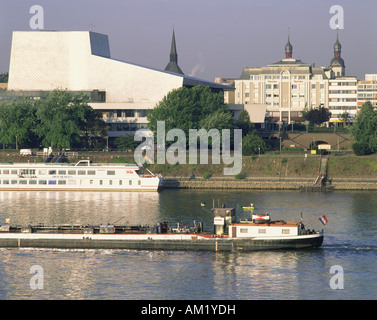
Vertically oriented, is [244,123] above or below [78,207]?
above

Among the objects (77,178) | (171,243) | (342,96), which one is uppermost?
(342,96)

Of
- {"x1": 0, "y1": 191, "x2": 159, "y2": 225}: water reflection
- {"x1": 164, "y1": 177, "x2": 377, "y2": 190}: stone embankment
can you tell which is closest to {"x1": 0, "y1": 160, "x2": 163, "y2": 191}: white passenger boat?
{"x1": 0, "y1": 191, "x2": 159, "y2": 225}: water reflection

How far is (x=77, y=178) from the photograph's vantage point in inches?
3804

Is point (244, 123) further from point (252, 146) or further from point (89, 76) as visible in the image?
point (89, 76)

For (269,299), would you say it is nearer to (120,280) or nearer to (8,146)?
(120,280)

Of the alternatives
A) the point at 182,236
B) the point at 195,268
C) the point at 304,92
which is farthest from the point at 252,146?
the point at 304,92

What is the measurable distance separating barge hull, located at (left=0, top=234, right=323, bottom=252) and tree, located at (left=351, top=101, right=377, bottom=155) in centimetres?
5492

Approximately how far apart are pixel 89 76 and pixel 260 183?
169 ft

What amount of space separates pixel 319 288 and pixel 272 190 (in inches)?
2011

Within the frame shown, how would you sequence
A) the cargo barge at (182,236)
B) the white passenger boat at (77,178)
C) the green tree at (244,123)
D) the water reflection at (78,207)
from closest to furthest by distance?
the cargo barge at (182,236) → the water reflection at (78,207) → the white passenger boat at (77,178) → the green tree at (244,123)

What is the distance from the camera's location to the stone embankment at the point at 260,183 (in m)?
96.0

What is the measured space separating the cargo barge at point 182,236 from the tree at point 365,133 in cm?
5423

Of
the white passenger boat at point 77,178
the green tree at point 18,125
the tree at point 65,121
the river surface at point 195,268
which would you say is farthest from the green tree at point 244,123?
the river surface at point 195,268

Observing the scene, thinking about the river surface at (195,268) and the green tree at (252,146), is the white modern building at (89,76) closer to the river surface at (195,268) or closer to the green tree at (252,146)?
the green tree at (252,146)
